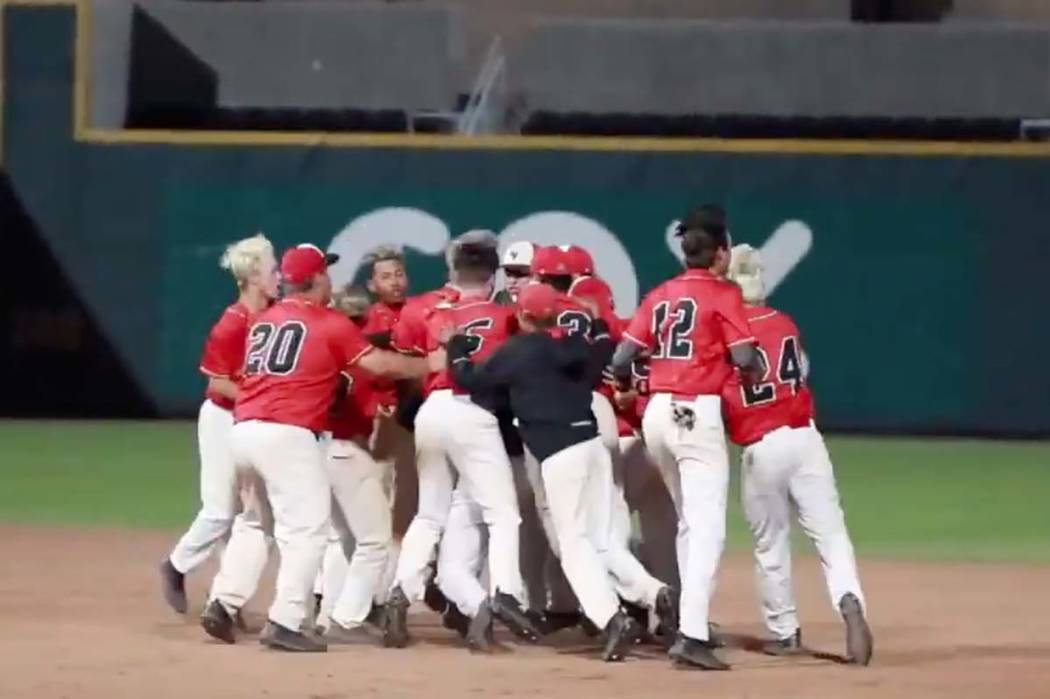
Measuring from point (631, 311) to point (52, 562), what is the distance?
9188 millimetres

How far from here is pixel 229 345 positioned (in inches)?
412

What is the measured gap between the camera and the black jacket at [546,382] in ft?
31.0

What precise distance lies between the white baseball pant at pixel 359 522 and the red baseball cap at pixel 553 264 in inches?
50.1

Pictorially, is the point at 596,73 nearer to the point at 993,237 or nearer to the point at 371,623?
the point at 993,237

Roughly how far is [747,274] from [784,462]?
3.18 ft

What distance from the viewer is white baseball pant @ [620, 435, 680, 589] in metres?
10.2

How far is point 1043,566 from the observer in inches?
498

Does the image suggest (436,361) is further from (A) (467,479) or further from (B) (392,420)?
(B) (392,420)

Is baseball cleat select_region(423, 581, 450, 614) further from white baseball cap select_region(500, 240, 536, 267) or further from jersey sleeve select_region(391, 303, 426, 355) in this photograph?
white baseball cap select_region(500, 240, 536, 267)

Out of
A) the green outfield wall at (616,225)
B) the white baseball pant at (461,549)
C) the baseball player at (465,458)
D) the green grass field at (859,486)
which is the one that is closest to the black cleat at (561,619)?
the baseball player at (465,458)

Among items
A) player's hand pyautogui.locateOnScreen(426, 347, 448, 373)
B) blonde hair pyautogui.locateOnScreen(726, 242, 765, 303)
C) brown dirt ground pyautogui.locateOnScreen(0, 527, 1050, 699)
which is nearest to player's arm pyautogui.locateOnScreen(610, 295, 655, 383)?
blonde hair pyautogui.locateOnScreen(726, 242, 765, 303)

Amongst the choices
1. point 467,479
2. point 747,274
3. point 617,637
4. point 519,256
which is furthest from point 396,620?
point 747,274

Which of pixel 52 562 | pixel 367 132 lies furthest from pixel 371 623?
pixel 367 132

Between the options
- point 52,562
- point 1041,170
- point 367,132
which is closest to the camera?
point 52,562
